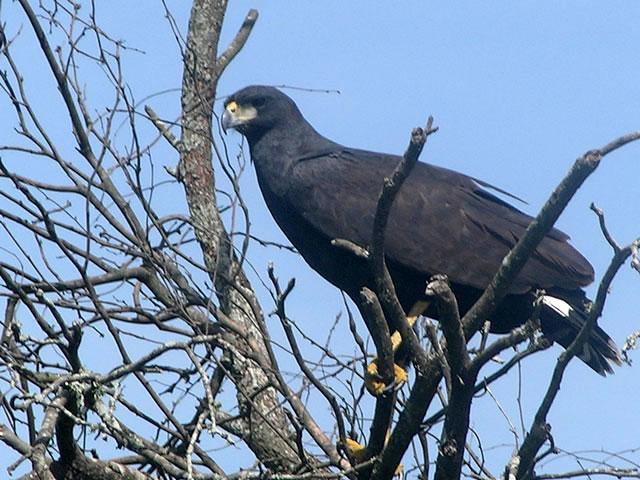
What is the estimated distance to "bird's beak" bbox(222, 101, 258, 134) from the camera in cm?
671

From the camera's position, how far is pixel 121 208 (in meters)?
5.68

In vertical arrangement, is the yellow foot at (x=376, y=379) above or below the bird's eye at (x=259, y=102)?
below

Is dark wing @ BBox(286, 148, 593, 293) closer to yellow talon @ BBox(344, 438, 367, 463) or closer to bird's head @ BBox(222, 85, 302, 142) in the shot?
bird's head @ BBox(222, 85, 302, 142)

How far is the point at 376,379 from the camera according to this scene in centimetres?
514

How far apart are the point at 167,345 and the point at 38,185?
145 centimetres

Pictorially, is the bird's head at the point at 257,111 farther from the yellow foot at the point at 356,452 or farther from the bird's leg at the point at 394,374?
the yellow foot at the point at 356,452

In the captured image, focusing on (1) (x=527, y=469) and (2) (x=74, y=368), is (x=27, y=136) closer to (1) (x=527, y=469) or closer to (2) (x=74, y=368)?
(2) (x=74, y=368)

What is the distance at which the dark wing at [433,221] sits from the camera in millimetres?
5699

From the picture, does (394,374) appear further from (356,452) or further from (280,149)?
(280,149)

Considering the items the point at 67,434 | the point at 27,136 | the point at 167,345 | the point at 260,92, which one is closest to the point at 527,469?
the point at 167,345

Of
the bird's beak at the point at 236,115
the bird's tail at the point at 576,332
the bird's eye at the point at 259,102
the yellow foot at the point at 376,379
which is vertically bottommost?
the yellow foot at the point at 376,379

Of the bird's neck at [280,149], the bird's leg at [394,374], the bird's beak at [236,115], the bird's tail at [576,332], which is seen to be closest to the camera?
the bird's leg at [394,374]

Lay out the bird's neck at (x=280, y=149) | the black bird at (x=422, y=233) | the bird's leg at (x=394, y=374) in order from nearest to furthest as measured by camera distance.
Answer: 1. the bird's leg at (x=394, y=374)
2. the black bird at (x=422, y=233)
3. the bird's neck at (x=280, y=149)

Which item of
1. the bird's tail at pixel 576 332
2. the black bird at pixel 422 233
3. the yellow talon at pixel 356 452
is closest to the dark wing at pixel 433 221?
the black bird at pixel 422 233
